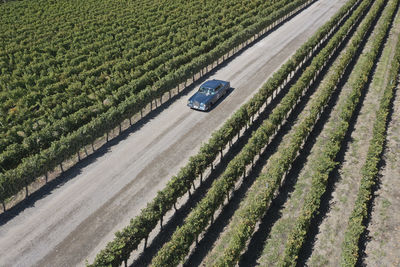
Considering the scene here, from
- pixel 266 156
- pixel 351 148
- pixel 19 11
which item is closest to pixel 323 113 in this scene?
pixel 351 148

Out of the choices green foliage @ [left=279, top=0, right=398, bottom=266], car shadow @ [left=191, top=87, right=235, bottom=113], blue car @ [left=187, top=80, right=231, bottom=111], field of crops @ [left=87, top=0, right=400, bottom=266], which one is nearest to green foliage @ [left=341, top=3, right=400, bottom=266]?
field of crops @ [left=87, top=0, right=400, bottom=266]

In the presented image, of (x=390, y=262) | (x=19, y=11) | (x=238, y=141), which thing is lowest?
(x=390, y=262)

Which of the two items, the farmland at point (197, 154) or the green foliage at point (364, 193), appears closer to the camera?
the green foliage at point (364, 193)

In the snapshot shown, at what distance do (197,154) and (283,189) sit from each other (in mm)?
7337

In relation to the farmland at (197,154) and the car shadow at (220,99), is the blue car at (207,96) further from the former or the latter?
the farmland at (197,154)

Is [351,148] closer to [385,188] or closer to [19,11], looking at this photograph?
[385,188]

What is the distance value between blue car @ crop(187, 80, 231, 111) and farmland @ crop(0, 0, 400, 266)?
0.94 meters

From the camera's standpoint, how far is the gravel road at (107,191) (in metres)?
19.7

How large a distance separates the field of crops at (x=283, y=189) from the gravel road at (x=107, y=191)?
2.77m

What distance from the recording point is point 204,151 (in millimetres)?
24562

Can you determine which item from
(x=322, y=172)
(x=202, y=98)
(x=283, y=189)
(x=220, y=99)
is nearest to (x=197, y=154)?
(x=283, y=189)

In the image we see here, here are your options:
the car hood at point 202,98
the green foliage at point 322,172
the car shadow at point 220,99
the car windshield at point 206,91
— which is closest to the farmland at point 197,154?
the green foliage at point 322,172

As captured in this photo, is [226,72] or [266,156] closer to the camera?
[266,156]

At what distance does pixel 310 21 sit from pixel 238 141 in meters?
42.8
